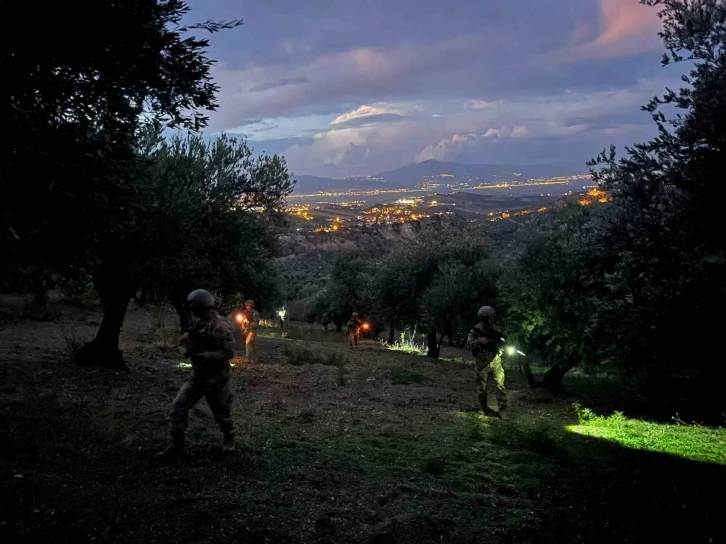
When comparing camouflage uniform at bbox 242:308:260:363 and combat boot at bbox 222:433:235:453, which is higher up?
combat boot at bbox 222:433:235:453

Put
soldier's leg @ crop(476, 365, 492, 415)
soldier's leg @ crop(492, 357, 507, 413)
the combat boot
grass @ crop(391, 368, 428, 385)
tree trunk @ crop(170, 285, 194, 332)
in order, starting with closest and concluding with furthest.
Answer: the combat boot → soldier's leg @ crop(492, 357, 507, 413) → soldier's leg @ crop(476, 365, 492, 415) → grass @ crop(391, 368, 428, 385) → tree trunk @ crop(170, 285, 194, 332)

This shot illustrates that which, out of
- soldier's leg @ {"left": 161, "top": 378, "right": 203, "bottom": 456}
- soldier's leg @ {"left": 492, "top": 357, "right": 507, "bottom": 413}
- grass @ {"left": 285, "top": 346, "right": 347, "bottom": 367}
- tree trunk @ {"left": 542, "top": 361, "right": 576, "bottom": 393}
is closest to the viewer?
soldier's leg @ {"left": 161, "top": 378, "right": 203, "bottom": 456}

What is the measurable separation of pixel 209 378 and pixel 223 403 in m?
0.48

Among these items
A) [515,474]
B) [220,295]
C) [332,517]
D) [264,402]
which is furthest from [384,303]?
[332,517]

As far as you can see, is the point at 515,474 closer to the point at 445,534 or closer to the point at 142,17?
the point at 445,534

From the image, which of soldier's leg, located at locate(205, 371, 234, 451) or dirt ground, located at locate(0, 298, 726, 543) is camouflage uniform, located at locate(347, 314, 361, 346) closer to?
dirt ground, located at locate(0, 298, 726, 543)

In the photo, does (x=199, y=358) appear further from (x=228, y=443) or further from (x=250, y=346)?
(x=250, y=346)

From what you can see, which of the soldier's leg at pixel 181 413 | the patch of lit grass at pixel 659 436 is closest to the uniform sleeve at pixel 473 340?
the patch of lit grass at pixel 659 436

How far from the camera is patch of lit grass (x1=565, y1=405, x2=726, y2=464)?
10.0 metres

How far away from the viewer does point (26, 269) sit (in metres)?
5.68

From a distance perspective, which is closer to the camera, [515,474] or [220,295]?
[515,474]

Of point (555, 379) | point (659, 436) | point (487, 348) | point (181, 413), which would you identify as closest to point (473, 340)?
point (487, 348)

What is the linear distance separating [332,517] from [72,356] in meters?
11.6

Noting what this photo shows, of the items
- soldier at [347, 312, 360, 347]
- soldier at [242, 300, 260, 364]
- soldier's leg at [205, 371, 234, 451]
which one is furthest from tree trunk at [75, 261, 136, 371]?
soldier at [347, 312, 360, 347]
